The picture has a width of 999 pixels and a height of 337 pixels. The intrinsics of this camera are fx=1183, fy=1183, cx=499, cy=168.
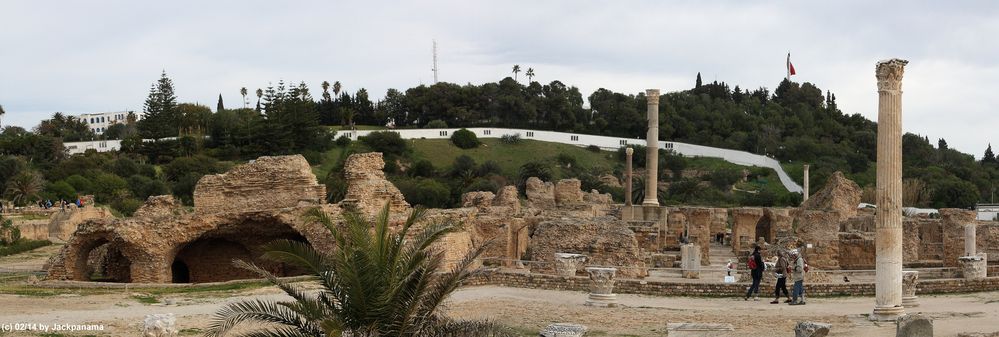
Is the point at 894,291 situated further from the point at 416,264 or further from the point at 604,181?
the point at 604,181

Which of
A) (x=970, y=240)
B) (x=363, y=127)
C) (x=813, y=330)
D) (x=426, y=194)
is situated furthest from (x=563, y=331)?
(x=363, y=127)

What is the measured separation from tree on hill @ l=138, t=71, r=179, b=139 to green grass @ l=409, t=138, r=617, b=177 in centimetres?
1867

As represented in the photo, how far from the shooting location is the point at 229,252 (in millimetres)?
31531

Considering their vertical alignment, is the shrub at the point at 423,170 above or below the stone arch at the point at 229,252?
above

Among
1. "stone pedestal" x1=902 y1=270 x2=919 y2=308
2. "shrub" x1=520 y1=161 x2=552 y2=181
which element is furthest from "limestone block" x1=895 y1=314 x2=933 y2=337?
"shrub" x1=520 y1=161 x2=552 y2=181

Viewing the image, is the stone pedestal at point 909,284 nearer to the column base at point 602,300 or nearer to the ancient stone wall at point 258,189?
the column base at point 602,300

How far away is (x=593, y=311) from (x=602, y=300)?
38.5 inches

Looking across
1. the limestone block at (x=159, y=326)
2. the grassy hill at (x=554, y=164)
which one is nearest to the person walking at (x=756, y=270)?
the limestone block at (x=159, y=326)

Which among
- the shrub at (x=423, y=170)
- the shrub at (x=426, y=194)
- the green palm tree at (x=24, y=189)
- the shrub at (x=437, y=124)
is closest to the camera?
the green palm tree at (x=24, y=189)

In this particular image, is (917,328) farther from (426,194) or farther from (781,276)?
(426,194)

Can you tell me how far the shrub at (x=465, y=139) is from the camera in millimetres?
95312

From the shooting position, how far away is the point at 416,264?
52.2 feet

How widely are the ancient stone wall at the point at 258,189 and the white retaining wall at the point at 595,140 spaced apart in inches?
2512

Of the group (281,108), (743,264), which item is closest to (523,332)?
(743,264)
